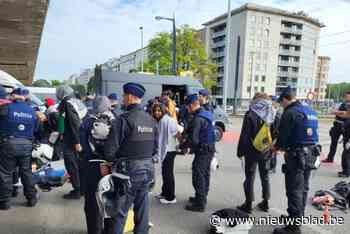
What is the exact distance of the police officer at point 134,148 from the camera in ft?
8.95

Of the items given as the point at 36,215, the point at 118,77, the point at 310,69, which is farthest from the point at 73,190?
the point at 310,69

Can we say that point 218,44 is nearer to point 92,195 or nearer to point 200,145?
point 200,145

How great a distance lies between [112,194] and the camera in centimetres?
271

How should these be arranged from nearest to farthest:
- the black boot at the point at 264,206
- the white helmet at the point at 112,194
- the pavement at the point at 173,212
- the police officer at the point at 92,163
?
the white helmet at the point at 112,194, the police officer at the point at 92,163, the pavement at the point at 173,212, the black boot at the point at 264,206

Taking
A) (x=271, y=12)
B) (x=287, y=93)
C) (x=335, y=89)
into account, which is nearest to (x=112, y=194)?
(x=287, y=93)

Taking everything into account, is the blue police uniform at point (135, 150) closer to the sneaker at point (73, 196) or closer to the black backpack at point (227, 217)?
the black backpack at point (227, 217)

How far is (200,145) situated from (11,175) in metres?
2.74

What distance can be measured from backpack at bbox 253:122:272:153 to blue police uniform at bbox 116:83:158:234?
1855 mm

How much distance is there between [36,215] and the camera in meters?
4.02

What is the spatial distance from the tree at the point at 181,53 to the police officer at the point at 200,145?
26728 mm

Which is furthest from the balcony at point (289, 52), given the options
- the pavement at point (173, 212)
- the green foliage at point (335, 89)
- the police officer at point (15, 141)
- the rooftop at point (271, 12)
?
the police officer at point (15, 141)

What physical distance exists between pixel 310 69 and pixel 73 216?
7726cm

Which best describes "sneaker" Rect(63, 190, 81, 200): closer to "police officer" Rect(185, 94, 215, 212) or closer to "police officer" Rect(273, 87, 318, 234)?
"police officer" Rect(185, 94, 215, 212)

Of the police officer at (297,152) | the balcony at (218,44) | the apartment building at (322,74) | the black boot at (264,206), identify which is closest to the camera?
the police officer at (297,152)
